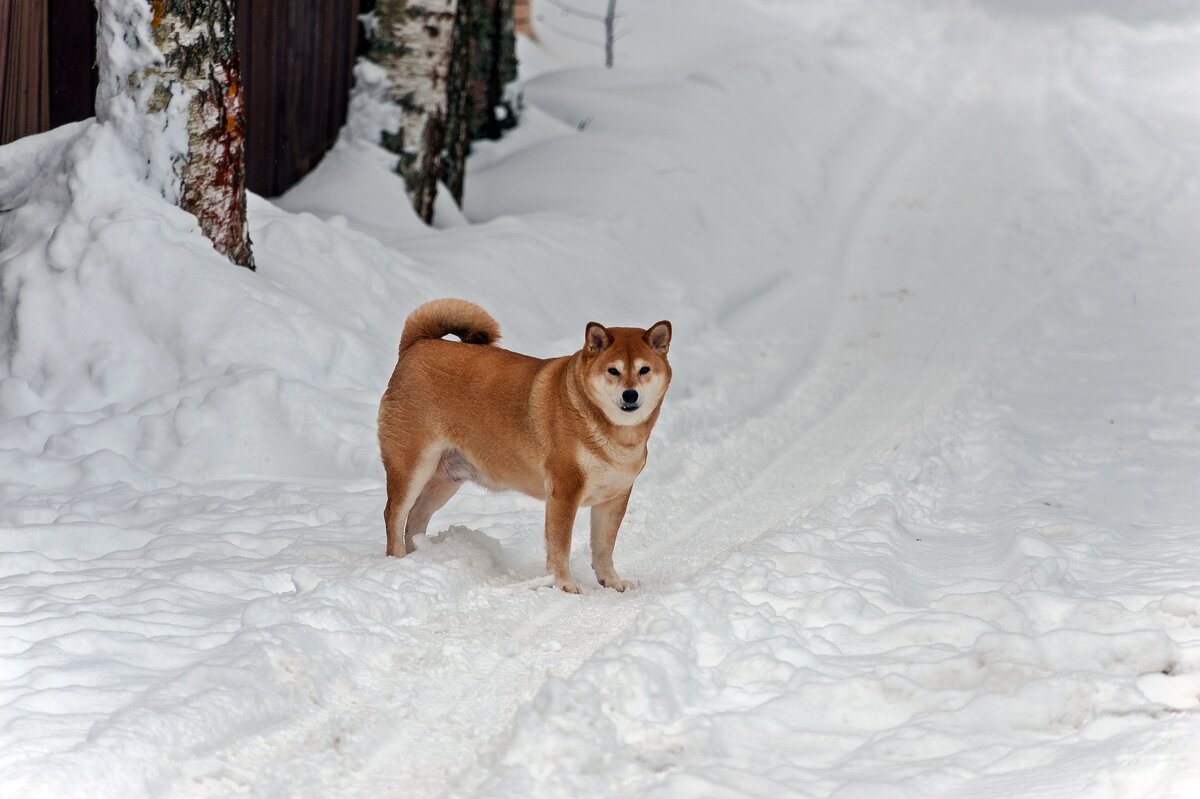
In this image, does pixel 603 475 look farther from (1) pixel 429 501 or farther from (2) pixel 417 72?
(2) pixel 417 72

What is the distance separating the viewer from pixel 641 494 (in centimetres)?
730

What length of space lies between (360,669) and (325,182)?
24.2 feet

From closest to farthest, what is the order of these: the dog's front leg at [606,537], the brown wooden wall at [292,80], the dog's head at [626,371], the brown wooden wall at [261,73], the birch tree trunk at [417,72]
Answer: the dog's head at [626,371] < the dog's front leg at [606,537] < the brown wooden wall at [261,73] < the brown wooden wall at [292,80] < the birch tree trunk at [417,72]

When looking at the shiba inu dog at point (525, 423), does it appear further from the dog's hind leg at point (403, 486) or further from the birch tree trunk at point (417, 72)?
the birch tree trunk at point (417, 72)

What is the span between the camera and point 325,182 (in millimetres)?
11078

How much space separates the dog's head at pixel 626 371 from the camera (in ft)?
17.5

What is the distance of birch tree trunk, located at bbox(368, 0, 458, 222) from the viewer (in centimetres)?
1112

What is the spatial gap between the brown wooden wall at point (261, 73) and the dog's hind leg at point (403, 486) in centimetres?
452

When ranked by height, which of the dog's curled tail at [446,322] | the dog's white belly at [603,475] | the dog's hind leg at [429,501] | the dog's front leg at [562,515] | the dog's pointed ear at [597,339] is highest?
the dog's pointed ear at [597,339]

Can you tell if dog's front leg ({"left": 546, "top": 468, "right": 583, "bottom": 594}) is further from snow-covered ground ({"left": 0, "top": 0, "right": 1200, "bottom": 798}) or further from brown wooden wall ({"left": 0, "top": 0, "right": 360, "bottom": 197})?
brown wooden wall ({"left": 0, "top": 0, "right": 360, "bottom": 197})

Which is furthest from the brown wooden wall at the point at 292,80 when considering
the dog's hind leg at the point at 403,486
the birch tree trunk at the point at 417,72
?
the dog's hind leg at the point at 403,486

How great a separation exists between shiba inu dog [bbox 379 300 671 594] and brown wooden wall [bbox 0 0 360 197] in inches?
163

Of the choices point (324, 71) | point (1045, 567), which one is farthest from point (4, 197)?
point (1045, 567)

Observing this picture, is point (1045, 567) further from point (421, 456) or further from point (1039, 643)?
point (421, 456)
